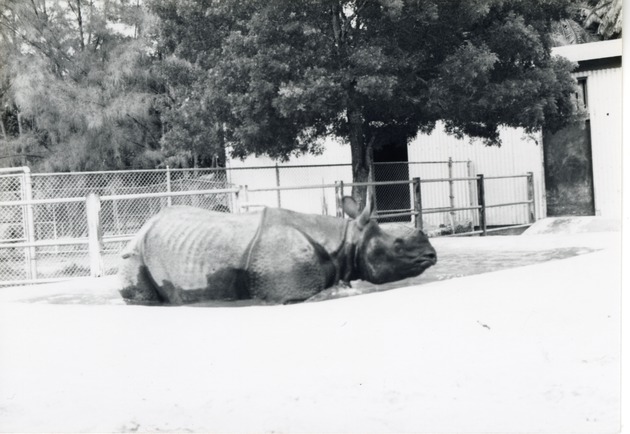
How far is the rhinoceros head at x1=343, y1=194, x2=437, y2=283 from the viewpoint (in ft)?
16.3

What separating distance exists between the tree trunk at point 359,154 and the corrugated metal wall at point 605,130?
2.10 meters

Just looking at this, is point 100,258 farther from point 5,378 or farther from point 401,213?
point 401,213

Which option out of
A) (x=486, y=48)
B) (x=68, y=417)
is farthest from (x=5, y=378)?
(x=486, y=48)

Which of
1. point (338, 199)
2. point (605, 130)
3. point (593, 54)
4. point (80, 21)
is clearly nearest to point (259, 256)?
point (80, 21)

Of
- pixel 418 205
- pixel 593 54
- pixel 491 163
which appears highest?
pixel 593 54

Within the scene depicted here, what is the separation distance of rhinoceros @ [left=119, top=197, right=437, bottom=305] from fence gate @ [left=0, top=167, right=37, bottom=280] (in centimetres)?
188

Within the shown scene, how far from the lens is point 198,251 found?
191 inches

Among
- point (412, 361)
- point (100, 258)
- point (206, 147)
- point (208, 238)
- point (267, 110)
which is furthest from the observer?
point (267, 110)

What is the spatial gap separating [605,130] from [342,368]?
3624 mm

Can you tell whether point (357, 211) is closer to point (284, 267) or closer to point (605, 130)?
point (284, 267)

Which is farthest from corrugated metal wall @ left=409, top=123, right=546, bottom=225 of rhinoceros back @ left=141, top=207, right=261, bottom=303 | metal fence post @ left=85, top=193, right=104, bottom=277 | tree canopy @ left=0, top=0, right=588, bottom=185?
metal fence post @ left=85, top=193, right=104, bottom=277

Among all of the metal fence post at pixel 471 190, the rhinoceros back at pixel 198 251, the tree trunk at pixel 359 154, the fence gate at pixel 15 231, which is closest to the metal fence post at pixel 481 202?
the metal fence post at pixel 471 190

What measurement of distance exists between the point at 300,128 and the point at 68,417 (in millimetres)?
4363

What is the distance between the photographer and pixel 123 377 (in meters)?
3.38
